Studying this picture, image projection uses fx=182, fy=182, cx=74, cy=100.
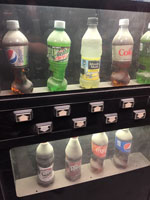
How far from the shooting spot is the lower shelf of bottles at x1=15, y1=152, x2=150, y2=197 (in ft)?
3.59

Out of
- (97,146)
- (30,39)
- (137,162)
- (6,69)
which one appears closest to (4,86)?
(6,69)

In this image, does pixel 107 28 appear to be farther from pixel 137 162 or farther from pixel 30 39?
pixel 137 162

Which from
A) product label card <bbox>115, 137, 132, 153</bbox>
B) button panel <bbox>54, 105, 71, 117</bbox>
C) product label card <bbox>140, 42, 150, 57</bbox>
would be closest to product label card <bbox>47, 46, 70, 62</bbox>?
button panel <bbox>54, 105, 71, 117</bbox>

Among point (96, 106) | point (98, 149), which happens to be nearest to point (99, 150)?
point (98, 149)

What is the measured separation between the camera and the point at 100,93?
0.91m

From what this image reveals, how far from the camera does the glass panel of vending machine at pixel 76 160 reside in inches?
44.9

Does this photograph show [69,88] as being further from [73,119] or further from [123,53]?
[123,53]

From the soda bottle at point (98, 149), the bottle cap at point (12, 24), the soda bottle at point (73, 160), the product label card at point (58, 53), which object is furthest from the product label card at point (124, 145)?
the bottle cap at point (12, 24)

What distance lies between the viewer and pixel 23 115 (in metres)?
0.79

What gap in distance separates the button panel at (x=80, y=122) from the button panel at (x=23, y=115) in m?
0.22

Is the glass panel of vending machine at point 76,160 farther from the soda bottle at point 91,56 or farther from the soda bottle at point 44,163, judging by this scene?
the soda bottle at point 91,56

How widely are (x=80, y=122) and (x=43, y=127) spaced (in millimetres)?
184

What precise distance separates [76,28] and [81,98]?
0.42 m

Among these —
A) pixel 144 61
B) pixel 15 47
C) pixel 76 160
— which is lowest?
pixel 76 160
